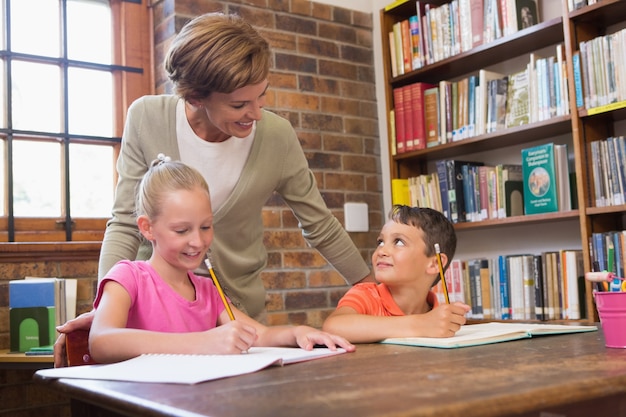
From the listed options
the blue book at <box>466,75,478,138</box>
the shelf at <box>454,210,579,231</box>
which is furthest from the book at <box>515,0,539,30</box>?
the shelf at <box>454,210,579,231</box>

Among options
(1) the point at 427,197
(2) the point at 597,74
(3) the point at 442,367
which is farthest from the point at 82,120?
(3) the point at 442,367

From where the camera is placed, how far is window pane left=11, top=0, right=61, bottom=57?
9.41 feet

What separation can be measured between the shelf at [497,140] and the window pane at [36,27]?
1.61m

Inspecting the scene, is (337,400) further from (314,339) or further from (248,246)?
(248,246)

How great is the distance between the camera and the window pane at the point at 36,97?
2.85m

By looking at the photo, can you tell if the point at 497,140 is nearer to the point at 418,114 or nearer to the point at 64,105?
the point at 418,114

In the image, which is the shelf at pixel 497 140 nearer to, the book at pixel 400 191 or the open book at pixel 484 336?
the book at pixel 400 191

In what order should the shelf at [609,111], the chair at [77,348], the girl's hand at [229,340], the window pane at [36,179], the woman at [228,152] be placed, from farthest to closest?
the window pane at [36,179] < the shelf at [609,111] < the woman at [228,152] < the chair at [77,348] < the girl's hand at [229,340]

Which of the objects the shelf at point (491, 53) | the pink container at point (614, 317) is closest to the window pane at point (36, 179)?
the shelf at point (491, 53)

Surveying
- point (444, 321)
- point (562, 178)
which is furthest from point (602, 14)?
point (444, 321)

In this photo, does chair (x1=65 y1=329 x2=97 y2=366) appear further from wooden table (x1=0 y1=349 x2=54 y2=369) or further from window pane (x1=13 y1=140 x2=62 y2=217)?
window pane (x1=13 y1=140 x2=62 y2=217)

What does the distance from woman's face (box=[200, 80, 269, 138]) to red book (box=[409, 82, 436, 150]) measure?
6.09 feet

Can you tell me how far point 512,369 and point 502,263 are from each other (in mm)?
2202

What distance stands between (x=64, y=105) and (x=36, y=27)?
33cm
